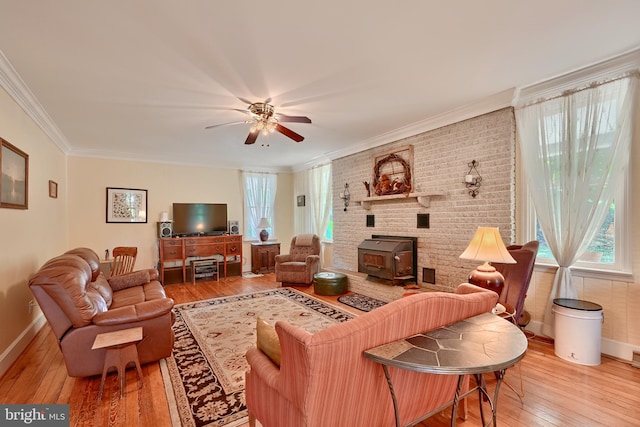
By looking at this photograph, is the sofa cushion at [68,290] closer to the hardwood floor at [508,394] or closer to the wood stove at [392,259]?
the hardwood floor at [508,394]

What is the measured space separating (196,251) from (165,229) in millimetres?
748

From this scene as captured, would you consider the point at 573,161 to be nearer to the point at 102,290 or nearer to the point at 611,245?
the point at 611,245

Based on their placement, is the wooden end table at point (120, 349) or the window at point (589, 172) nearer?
the wooden end table at point (120, 349)

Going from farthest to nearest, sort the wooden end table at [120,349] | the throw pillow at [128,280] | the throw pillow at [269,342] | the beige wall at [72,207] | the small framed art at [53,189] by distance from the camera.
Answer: the small framed art at [53,189] < the throw pillow at [128,280] < the beige wall at [72,207] < the wooden end table at [120,349] < the throw pillow at [269,342]

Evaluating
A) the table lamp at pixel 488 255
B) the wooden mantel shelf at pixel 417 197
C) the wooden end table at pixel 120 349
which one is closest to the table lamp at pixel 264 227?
the wooden mantel shelf at pixel 417 197

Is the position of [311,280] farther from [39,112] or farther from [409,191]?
[39,112]

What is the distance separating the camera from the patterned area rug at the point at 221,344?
210 centimetres

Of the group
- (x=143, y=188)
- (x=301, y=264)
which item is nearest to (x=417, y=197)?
(x=301, y=264)

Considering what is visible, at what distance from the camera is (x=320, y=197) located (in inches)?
270

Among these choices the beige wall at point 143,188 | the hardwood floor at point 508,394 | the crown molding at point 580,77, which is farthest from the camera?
the beige wall at point 143,188

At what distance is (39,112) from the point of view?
3525 mm

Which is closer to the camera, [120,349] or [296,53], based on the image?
[120,349]

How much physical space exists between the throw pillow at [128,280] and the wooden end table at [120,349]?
1731 millimetres

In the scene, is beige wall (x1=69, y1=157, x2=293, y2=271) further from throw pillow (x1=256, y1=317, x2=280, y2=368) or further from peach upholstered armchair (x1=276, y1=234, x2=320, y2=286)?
throw pillow (x1=256, y1=317, x2=280, y2=368)
